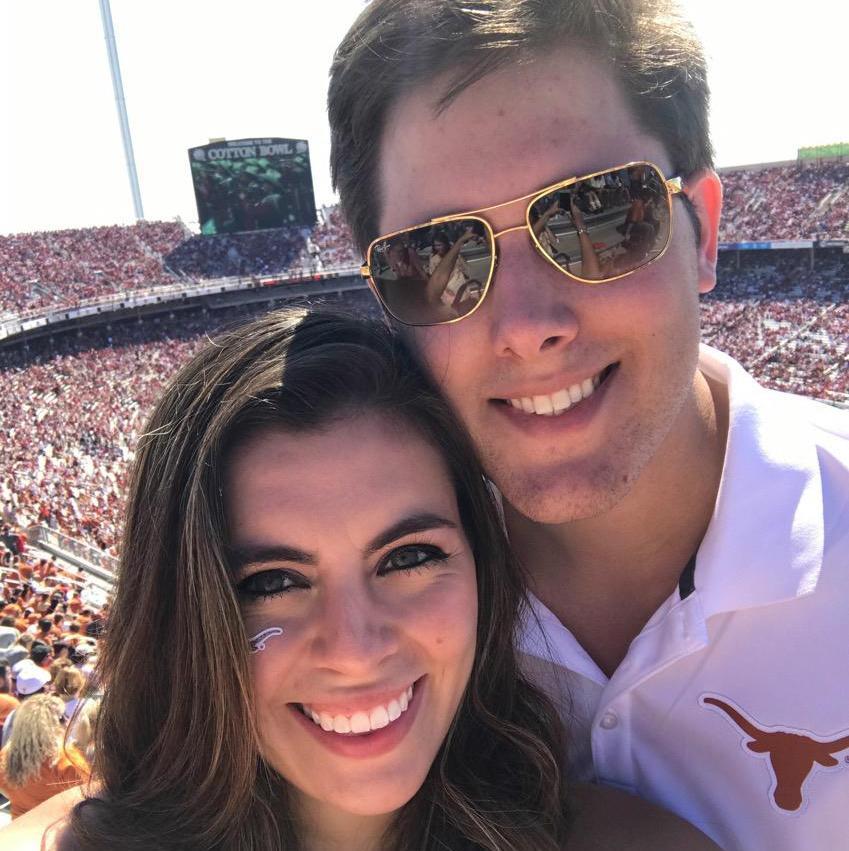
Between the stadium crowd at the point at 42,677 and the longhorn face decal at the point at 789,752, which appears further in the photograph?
the stadium crowd at the point at 42,677

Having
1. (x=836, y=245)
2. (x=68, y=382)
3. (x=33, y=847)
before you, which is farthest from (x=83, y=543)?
(x=836, y=245)

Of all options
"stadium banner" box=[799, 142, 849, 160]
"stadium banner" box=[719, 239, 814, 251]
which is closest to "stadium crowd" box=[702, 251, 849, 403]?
"stadium banner" box=[719, 239, 814, 251]

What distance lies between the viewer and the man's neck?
6.31 feet

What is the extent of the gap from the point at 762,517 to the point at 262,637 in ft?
3.55

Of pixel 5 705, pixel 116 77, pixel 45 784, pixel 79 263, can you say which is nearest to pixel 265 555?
pixel 45 784

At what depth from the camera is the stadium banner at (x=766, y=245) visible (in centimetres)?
3093

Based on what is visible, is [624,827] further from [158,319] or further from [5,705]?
[158,319]

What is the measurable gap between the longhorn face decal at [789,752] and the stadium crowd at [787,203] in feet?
108

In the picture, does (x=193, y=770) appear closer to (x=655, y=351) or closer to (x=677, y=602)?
(x=677, y=602)

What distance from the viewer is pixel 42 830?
162 centimetres

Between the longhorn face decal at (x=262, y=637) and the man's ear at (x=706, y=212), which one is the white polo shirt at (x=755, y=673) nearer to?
the man's ear at (x=706, y=212)

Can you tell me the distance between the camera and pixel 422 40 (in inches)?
65.1

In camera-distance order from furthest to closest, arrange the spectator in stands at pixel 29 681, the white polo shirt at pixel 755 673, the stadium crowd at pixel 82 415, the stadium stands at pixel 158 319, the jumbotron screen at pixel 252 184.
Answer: the jumbotron screen at pixel 252 184
the stadium stands at pixel 158 319
the stadium crowd at pixel 82 415
the spectator in stands at pixel 29 681
the white polo shirt at pixel 755 673

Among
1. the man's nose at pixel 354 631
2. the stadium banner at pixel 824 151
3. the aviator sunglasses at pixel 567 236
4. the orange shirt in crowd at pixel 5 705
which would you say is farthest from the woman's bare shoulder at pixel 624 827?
the stadium banner at pixel 824 151
